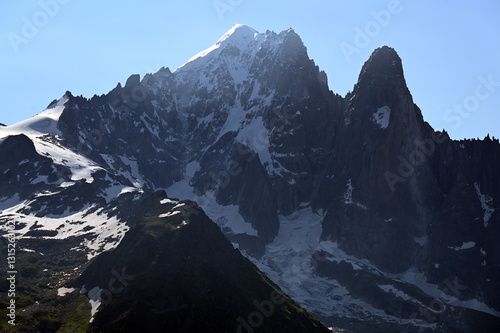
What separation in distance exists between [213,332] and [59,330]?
4763 cm

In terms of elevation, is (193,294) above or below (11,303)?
above

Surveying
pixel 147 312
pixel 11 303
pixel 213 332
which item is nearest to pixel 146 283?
pixel 147 312

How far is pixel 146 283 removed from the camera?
19975 cm

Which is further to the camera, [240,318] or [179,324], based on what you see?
[240,318]

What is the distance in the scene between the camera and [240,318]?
7790 inches

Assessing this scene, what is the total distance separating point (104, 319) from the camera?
190 metres

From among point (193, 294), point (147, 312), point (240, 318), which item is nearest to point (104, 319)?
point (147, 312)

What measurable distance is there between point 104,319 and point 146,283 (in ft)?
56.8

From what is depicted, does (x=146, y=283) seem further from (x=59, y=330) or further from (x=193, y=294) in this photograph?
(x=59, y=330)

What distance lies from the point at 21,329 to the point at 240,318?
6513 centimetres

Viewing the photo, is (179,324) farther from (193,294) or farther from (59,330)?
(59,330)

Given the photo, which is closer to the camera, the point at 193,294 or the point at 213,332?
the point at 213,332

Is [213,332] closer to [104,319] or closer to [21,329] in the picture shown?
[104,319]

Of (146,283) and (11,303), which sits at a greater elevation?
(146,283)
